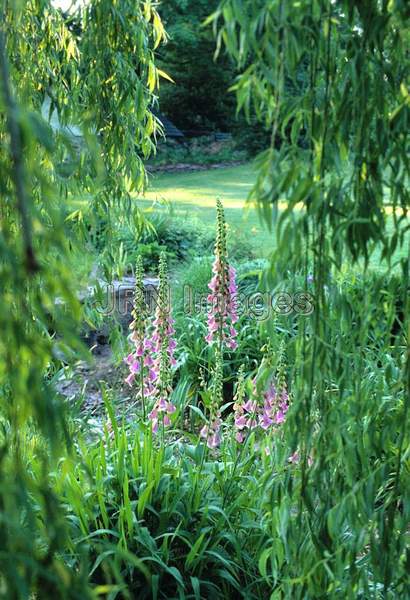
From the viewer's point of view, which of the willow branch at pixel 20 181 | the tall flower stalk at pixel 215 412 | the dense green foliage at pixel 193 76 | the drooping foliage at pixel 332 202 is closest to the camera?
the willow branch at pixel 20 181

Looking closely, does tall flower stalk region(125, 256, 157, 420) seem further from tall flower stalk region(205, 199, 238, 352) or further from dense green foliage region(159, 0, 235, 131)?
dense green foliage region(159, 0, 235, 131)

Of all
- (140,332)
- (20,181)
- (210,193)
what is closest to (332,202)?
(20,181)

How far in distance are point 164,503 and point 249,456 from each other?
37 cm

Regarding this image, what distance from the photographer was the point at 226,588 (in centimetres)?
227

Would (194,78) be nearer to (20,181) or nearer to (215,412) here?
(215,412)

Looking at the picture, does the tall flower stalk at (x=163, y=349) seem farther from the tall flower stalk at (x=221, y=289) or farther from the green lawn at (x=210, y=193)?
the green lawn at (x=210, y=193)

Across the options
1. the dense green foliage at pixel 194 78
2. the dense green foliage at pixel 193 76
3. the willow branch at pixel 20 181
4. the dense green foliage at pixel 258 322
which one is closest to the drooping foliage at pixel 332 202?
the dense green foliage at pixel 258 322

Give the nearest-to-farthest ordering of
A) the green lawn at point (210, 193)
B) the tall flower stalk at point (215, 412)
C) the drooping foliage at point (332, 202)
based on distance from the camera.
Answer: the drooping foliage at point (332, 202)
the tall flower stalk at point (215, 412)
the green lawn at point (210, 193)

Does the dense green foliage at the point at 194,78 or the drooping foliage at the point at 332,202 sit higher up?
the dense green foliage at the point at 194,78

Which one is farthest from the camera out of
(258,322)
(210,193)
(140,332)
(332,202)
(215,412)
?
(210,193)

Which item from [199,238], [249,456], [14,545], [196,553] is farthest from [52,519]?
[199,238]

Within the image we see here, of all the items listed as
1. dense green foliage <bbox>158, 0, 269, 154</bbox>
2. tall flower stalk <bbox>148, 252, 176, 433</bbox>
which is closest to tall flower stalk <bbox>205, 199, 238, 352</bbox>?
tall flower stalk <bbox>148, 252, 176, 433</bbox>

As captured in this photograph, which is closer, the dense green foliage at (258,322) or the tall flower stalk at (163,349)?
the dense green foliage at (258,322)

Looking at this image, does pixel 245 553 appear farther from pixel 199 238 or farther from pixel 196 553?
pixel 199 238
